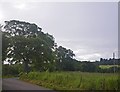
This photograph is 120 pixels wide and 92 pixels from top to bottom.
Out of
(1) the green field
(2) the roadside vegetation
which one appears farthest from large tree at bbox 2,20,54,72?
(1) the green field

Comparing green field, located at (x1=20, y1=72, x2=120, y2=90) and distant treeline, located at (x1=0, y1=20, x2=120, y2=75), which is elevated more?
distant treeline, located at (x1=0, y1=20, x2=120, y2=75)

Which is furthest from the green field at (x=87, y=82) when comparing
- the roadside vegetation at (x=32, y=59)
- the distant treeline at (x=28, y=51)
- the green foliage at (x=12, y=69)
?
the green foliage at (x=12, y=69)

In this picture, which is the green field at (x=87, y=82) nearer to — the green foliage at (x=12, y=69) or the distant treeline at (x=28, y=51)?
the distant treeline at (x=28, y=51)

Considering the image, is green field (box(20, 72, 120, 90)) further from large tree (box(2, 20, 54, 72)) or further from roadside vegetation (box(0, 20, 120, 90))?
large tree (box(2, 20, 54, 72))

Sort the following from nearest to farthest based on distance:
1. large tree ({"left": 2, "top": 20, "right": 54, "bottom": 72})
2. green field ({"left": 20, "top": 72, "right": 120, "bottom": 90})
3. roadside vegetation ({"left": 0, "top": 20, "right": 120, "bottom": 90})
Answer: green field ({"left": 20, "top": 72, "right": 120, "bottom": 90}) → roadside vegetation ({"left": 0, "top": 20, "right": 120, "bottom": 90}) → large tree ({"left": 2, "top": 20, "right": 54, "bottom": 72})

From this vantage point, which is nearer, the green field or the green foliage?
the green field

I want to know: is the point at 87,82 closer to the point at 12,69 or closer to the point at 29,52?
the point at 29,52

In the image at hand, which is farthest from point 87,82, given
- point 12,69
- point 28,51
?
point 12,69

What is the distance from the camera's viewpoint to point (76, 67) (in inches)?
3017

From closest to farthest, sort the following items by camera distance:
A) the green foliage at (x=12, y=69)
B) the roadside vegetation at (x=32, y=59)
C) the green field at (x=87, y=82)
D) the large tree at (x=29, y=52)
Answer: the green field at (x=87, y=82) → the roadside vegetation at (x=32, y=59) → the large tree at (x=29, y=52) → the green foliage at (x=12, y=69)

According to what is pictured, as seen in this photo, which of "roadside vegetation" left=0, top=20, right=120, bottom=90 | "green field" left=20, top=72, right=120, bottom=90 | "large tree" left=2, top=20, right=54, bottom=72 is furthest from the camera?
"large tree" left=2, top=20, right=54, bottom=72

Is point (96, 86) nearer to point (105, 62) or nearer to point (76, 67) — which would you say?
point (76, 67)

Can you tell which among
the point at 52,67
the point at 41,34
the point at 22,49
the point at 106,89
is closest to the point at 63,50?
the point at 41,34

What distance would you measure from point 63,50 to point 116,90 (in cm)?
7343
